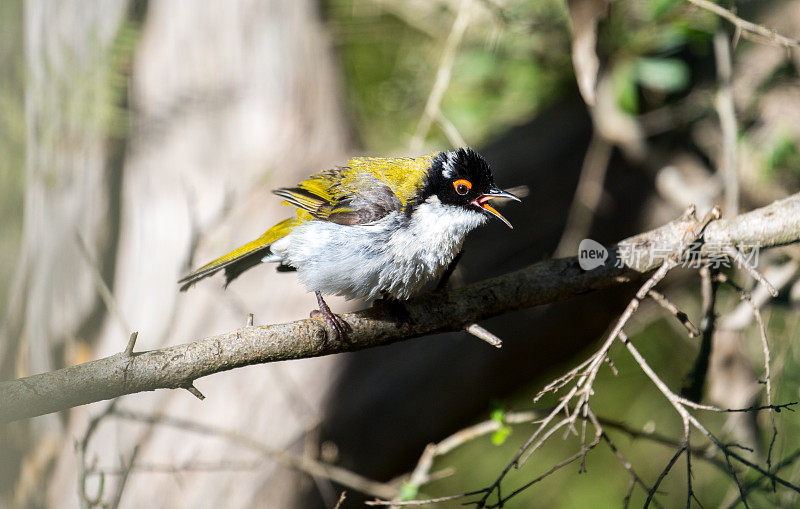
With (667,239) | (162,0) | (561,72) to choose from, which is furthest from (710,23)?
(162,0)

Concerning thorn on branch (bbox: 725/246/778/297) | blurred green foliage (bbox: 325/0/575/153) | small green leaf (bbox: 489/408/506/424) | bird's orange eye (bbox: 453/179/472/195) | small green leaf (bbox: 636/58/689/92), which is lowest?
small green leaf (bbox: 489/408/506/424)

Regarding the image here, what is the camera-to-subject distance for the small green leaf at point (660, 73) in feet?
14.9

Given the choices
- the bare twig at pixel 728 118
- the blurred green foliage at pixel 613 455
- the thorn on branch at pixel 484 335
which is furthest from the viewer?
the blurred green foliage at pixel 613 455

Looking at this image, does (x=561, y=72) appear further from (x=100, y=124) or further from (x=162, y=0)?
(x=100, y=124)

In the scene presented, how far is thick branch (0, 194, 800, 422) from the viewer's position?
85.4 inches

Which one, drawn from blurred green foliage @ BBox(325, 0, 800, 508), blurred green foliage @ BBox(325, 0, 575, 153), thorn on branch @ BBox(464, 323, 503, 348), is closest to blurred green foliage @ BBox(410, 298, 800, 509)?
blurred green foliage @ BBox(325, 0, 800, 508)

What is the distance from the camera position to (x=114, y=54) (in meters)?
5.11

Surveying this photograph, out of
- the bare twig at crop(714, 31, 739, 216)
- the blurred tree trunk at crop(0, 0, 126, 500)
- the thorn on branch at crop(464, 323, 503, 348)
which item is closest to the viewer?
the thorn on branch at crop(464, 323, 503, 348)

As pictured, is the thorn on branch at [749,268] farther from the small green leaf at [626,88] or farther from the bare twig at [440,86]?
the small green leaf at [626,88]

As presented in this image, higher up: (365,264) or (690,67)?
(690,67)

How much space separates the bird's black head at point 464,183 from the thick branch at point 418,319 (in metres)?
0.37

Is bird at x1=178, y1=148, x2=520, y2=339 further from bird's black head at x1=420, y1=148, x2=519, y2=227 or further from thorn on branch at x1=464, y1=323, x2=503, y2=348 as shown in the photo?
thorn on branch at x1=464, y1=323, x2=503, y2=348

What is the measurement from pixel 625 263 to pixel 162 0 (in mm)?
4584

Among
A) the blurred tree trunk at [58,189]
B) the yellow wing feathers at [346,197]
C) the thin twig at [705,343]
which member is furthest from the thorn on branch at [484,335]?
the blurred tree trunk at [58,189]
